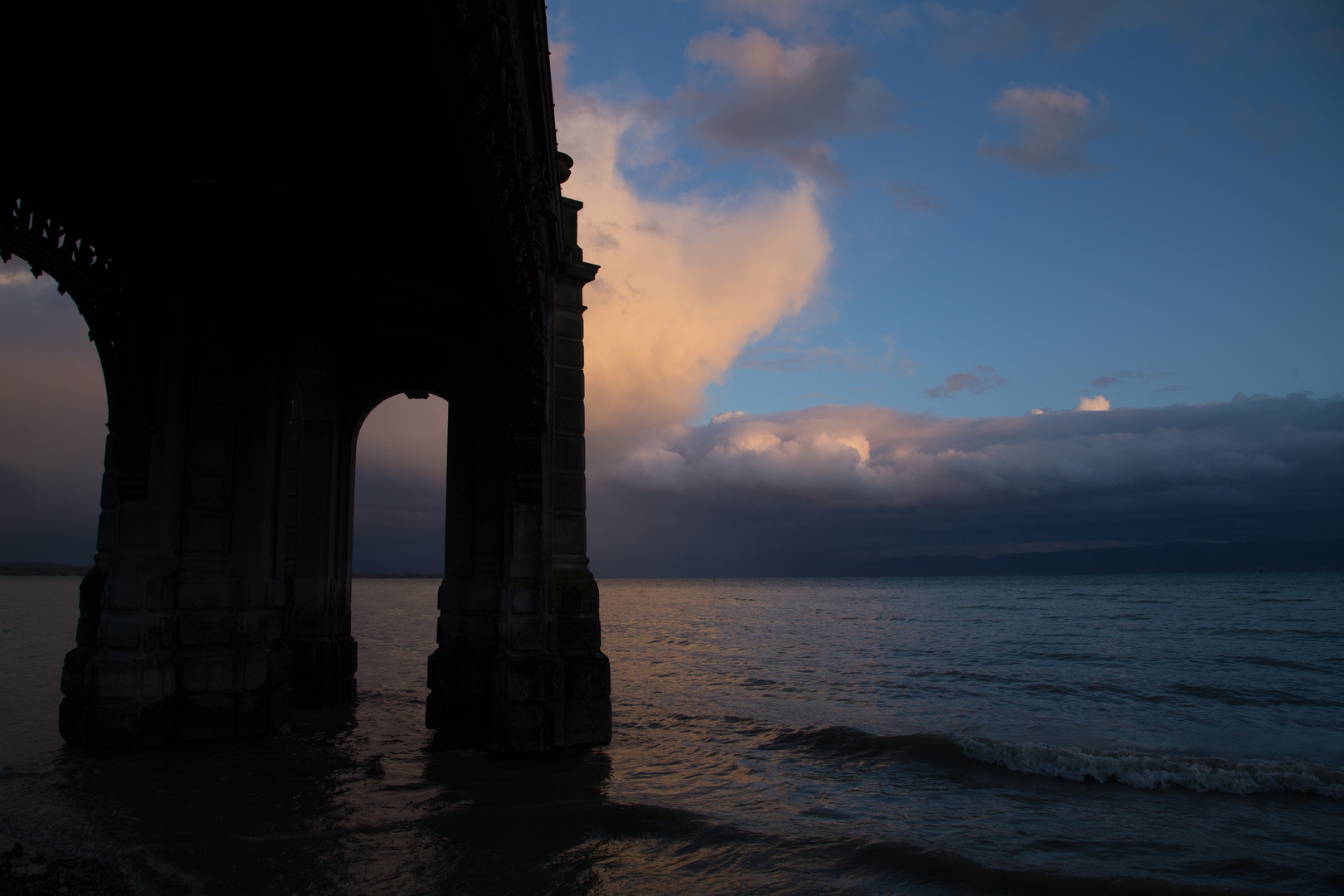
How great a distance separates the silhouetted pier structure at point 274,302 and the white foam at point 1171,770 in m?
6.37

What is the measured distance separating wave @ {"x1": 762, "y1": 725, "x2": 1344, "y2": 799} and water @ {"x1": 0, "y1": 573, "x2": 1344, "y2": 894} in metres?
0.05

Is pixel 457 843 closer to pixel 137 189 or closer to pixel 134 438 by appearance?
pixel 134 438

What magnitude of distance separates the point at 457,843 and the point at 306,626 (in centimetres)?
900

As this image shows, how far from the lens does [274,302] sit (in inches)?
405

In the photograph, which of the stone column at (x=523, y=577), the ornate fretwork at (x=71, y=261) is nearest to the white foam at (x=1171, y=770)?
the stone column at (x=523, y=577)

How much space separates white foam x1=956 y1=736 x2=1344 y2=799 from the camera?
397 inches

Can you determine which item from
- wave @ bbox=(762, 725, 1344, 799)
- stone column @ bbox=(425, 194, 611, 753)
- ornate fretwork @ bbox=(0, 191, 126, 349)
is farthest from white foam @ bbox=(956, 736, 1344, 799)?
ornate fretwork @ bbox=(0, 191, 126, 349)

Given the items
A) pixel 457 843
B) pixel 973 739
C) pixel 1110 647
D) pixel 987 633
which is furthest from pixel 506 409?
pixel 987 633

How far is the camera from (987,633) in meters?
37.3

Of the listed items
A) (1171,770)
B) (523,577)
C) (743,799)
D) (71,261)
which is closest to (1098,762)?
(1171,770)

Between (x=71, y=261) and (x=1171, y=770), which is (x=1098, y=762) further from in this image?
(x=71, y=261)

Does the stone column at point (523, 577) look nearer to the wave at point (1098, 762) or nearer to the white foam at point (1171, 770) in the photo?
the wave at point (1098, 762)

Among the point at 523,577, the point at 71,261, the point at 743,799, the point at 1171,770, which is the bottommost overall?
the point at 1171,770

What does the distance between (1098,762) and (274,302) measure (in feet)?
43.6
